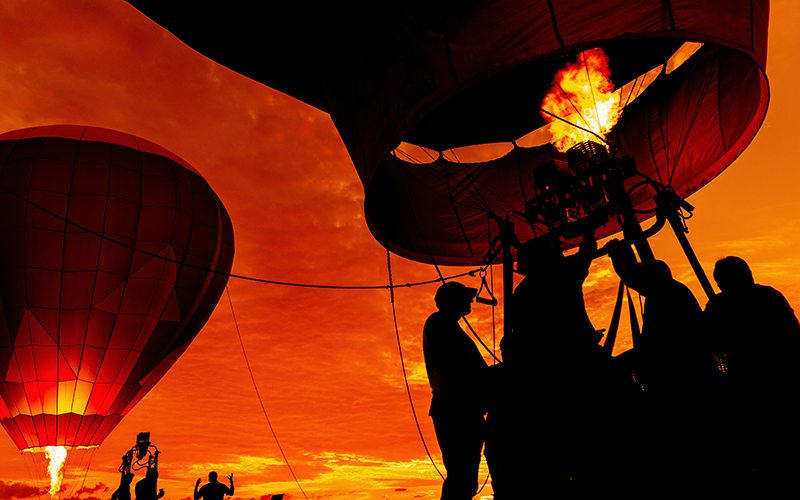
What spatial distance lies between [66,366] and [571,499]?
1403cm

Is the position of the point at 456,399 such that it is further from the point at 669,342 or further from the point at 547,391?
the point at 669,342

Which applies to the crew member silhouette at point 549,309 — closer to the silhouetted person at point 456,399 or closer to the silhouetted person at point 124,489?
the silhouetted person at point 456,399

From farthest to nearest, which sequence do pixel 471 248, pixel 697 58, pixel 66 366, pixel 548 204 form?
1. pixel 66 366
2. pixel 471 248
3. pixel 697 58
4. pixel 548 204

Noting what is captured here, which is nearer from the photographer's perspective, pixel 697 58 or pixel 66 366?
pixel 697 58

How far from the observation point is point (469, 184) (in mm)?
10258

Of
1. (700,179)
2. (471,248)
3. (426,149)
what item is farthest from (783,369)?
(426,149)

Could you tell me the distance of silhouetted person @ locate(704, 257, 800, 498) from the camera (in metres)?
2.47

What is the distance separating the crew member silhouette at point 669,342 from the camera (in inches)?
110

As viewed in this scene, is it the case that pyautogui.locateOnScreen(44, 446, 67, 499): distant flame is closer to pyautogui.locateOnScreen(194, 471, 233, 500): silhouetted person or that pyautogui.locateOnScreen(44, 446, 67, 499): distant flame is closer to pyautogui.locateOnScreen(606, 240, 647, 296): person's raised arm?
pyautogui.locateOnScreen(194, 471, 233, 500): silhouetted person

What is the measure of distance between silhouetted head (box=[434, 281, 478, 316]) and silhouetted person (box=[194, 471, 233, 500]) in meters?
8.81

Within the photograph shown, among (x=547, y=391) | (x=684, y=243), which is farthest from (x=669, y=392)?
(x=684, y=243)

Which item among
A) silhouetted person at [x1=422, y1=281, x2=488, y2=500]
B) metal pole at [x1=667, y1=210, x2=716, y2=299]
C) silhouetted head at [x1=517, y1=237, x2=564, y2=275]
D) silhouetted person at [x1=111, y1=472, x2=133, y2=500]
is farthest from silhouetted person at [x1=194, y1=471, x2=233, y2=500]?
metal pole at [x1=667, y1=210, x2=716, y2=299]

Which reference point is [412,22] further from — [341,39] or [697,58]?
[697,58]

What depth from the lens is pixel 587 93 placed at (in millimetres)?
8156
